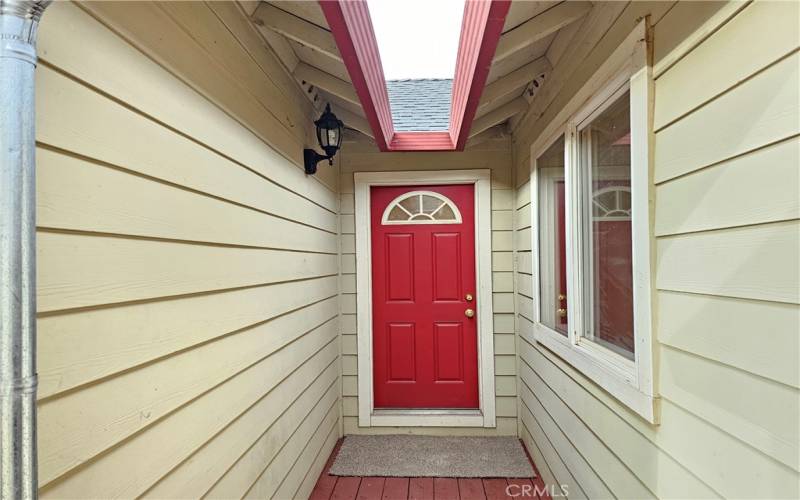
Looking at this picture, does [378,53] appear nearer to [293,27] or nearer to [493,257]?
[293,27]

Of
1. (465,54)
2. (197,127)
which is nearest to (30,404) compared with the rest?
(197,127)

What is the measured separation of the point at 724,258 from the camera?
874 mm

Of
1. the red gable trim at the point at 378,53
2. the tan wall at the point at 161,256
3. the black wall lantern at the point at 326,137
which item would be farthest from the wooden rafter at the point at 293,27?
the black wall lantern at the point at 326,137

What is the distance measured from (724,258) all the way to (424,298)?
210 centimetres

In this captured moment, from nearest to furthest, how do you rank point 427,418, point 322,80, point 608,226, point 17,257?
point 17,257
point 608,226
point 322,80
point 427,418

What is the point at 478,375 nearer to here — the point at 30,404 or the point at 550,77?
the point at 550,77

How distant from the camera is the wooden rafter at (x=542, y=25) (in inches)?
58.8

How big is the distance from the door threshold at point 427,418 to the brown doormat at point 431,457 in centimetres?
9

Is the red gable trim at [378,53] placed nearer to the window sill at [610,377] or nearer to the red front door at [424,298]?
the red front door at [424,298]

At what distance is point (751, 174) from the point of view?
2.64 ft

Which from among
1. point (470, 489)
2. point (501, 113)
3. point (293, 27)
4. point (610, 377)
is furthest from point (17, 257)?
point (501, 113)

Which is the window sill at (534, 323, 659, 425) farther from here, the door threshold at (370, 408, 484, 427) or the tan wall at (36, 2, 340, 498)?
the tan wall at (36, 2, 340, 498)

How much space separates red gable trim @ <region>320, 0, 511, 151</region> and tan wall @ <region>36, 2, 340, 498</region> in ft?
1.40

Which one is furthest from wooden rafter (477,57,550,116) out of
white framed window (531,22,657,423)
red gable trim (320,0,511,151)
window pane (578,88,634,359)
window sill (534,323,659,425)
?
window sill (534,323,659,425)
